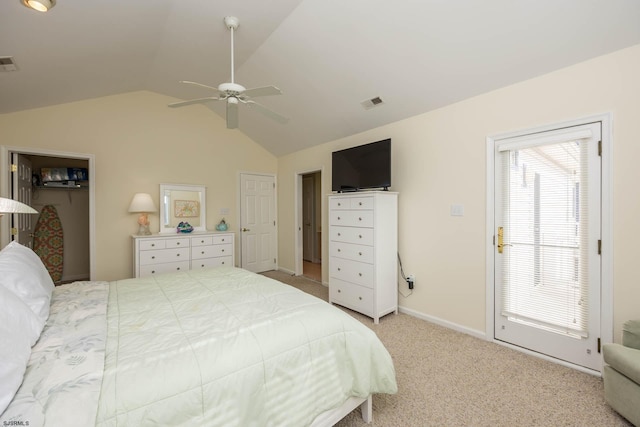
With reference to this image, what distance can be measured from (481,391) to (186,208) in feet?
14.2

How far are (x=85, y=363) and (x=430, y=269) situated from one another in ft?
9.67

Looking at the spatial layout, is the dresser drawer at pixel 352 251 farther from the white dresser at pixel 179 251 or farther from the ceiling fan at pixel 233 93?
the white dresser at pixel 179 251

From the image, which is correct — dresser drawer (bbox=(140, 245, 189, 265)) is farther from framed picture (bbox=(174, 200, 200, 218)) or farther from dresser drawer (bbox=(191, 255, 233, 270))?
framed picture (bbox=(174, 200, 200, 218))

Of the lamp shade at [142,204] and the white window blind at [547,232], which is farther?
the lamp shade at [142,204]

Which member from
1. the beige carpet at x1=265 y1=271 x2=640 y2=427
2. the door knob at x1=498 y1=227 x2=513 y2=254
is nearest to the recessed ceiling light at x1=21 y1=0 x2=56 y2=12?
the beige carpet at x1=265 y1=271 x2=640 y2=427

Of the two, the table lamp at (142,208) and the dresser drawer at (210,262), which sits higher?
the table lamp at (142,208)

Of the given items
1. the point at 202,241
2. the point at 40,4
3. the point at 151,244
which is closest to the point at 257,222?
the point at 202,241

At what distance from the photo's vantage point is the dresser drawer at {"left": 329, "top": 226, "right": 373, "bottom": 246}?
3.03 m

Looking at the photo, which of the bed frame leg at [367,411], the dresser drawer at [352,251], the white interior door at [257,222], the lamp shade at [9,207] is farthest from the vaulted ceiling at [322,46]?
the bed frame leg at [367,411]

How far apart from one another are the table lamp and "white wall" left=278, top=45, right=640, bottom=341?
2942 millimetres

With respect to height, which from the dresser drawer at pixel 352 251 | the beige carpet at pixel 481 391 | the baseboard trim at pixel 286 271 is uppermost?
the dresser drawer at pixel 352 251

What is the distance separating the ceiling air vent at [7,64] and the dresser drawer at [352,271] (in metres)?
3.49

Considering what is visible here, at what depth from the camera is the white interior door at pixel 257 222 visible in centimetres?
494

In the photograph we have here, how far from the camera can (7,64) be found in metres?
2.14
